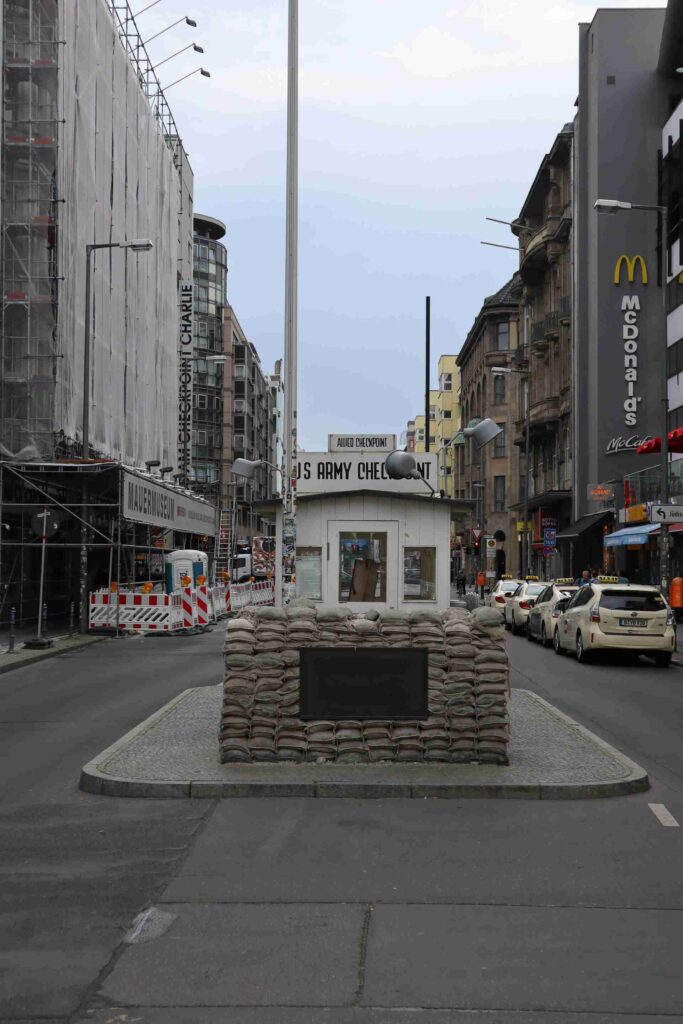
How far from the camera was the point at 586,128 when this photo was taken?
51.7 meters

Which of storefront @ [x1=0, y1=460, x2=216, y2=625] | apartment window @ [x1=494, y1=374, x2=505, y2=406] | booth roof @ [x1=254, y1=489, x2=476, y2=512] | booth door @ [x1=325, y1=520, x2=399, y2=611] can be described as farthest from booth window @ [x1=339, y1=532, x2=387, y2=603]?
apartment window @ [x1=494, y1=374, x2=505, y2=406]

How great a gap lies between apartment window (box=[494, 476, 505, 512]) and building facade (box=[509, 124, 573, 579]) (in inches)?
692

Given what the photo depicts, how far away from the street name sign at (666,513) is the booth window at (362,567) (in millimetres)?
12442

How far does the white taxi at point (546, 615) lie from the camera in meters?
27.8

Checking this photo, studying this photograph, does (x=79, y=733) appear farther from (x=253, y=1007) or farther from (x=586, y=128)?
A: (x=586, y=128)

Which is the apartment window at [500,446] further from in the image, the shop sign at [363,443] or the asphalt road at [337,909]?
the asphalt road at [337,909]

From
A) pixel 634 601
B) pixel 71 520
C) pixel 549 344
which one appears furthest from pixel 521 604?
pixel 549 344

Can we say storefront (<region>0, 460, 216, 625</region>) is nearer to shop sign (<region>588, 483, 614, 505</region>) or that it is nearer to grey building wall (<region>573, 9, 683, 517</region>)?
shop sign (<region>588, 483, 614, 505</region>)

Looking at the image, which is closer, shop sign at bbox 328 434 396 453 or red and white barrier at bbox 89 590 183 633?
shop sign at bbox 328 434 396 453

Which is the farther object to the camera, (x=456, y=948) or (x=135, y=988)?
(x=456, y=948)

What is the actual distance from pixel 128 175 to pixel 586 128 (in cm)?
2196

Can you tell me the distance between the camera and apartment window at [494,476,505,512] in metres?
84.7

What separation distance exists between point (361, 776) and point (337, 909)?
303 centimetres

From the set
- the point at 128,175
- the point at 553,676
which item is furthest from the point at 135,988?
the point at 128,175
